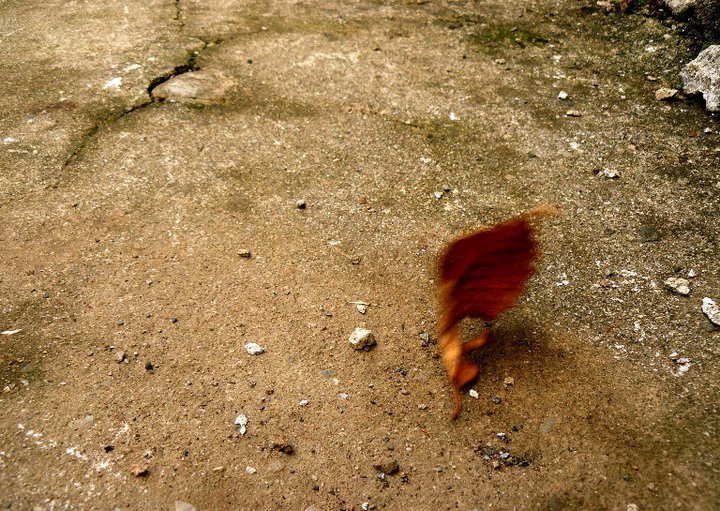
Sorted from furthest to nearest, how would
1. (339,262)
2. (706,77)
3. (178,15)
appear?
(178,15)
(706,77)
(339,262)

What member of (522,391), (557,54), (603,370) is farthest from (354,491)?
(557,54)

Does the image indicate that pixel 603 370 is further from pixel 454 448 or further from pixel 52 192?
pixel 52 192

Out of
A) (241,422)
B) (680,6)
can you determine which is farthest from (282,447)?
(680,6)

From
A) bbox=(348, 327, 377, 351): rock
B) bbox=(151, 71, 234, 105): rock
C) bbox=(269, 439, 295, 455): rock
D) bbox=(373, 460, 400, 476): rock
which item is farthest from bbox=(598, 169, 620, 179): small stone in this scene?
bbox=(151, 71, 234, 105): rock

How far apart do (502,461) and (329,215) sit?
1.49m

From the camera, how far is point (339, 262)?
262cm

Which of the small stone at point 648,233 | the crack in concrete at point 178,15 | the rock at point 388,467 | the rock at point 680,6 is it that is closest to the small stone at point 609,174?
the small stone at point 648,233

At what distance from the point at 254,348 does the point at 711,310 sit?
202 cm

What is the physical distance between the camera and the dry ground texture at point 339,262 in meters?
1.92

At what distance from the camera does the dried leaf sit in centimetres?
228

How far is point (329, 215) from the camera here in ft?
9.29

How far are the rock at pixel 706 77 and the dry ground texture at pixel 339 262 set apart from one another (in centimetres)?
9

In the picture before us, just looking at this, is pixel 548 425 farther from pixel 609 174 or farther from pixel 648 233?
pixel 609 174

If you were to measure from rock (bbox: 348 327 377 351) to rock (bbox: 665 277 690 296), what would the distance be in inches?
56.2
